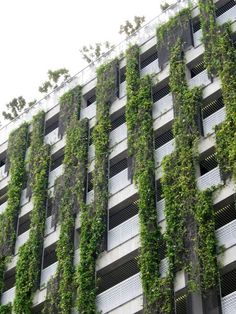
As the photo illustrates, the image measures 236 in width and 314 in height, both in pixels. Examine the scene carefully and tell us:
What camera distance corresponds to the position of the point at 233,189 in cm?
3044

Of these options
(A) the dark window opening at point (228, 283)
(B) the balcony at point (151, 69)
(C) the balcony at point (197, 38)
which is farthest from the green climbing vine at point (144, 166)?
(C) the balcony at point (197, 38)

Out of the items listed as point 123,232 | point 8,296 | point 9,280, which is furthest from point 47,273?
point 123,232

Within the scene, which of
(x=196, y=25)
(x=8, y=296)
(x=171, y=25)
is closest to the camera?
(x=8, y=296)

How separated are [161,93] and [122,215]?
7.30 metres

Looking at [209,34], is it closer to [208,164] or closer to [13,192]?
[208,164]

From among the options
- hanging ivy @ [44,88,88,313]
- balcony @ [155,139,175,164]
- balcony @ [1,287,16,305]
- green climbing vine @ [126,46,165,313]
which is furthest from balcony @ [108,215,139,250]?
balcony @ [1,287,16,305]

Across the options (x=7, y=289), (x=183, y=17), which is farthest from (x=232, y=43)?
(x=7, y=289)

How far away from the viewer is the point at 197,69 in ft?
125

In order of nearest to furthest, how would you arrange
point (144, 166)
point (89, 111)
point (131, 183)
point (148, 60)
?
point (144, 166) < point (131, 183) < point (148, 60) < point (89, 111)

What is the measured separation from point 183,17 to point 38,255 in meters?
15.4

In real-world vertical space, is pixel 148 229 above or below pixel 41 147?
Result: below

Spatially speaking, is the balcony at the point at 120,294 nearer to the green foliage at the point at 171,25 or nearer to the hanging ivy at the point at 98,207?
the hanging ivy at the point at 98,207

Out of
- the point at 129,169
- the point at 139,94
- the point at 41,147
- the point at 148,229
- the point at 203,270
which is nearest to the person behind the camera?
the point at 203,270

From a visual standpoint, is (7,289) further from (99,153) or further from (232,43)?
(232,43)
